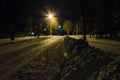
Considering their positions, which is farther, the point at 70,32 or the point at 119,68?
the point at 70,32

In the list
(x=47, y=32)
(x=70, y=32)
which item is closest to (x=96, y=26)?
(x=47, y=32)

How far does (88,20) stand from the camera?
67.4 meters

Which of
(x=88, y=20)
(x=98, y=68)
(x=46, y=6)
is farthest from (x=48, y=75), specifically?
(x=46, y=6)

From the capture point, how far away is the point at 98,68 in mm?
9164

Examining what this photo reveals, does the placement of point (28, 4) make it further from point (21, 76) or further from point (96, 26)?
point (21, 76)

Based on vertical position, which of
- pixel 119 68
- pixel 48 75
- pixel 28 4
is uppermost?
pixel 28 4

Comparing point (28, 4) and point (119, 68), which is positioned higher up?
point (28, 4)

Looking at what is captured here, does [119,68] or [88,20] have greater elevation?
[88,20]

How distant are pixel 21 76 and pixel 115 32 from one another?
40803 mm

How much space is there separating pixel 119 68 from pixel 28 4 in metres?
62.3

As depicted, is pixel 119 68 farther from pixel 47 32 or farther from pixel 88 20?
pixel 47 32

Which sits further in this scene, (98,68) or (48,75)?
(48,75)

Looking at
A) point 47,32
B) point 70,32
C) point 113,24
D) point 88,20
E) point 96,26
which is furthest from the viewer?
point 70,32

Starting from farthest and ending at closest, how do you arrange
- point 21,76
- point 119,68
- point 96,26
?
point 96,26 → point 21,76 → point 119,68
